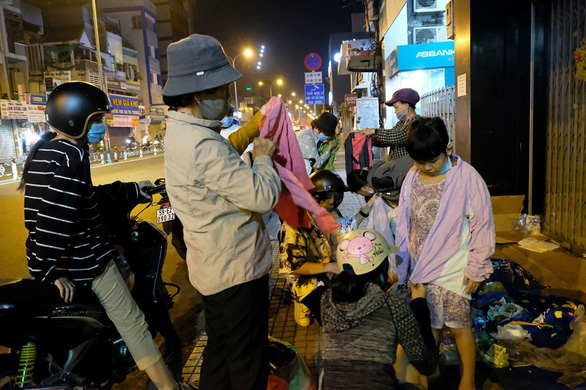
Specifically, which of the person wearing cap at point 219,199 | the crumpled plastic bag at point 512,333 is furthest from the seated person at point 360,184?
the person wearing cap at point 219,199

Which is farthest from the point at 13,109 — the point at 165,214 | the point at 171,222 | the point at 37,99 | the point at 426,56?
the point at 165,214

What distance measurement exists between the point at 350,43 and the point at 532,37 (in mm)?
19370

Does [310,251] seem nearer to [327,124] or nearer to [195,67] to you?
[195,67]

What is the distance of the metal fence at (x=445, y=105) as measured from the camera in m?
8.30

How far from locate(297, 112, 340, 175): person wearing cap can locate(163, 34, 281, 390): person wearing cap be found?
194 inches

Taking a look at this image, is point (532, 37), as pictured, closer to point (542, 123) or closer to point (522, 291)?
point (542, 123)

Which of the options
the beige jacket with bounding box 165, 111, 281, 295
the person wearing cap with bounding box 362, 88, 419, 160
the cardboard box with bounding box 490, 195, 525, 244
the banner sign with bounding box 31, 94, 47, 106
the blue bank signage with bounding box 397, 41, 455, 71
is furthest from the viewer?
the banner sign with bounding box 31, 94, 47, 106

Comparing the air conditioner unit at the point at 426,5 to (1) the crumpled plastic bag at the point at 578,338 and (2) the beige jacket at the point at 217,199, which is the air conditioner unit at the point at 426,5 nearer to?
(1) the crumpled plastic bag at the point at 578,338

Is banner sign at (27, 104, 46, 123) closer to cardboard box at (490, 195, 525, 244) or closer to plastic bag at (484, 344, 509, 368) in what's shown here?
cardboard box at (490, 195, 525, 244)

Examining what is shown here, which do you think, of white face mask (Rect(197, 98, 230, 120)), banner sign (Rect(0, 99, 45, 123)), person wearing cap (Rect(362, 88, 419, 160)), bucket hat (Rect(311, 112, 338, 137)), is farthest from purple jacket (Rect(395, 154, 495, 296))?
banner sign (Rect(0, 99, 45, 123))

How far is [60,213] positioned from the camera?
2596 mm

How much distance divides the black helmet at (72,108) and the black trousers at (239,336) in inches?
58.2

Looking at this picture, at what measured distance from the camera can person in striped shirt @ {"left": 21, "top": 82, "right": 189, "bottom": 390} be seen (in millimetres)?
2604

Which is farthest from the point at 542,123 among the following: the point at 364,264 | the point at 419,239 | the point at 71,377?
the point at 71,377
